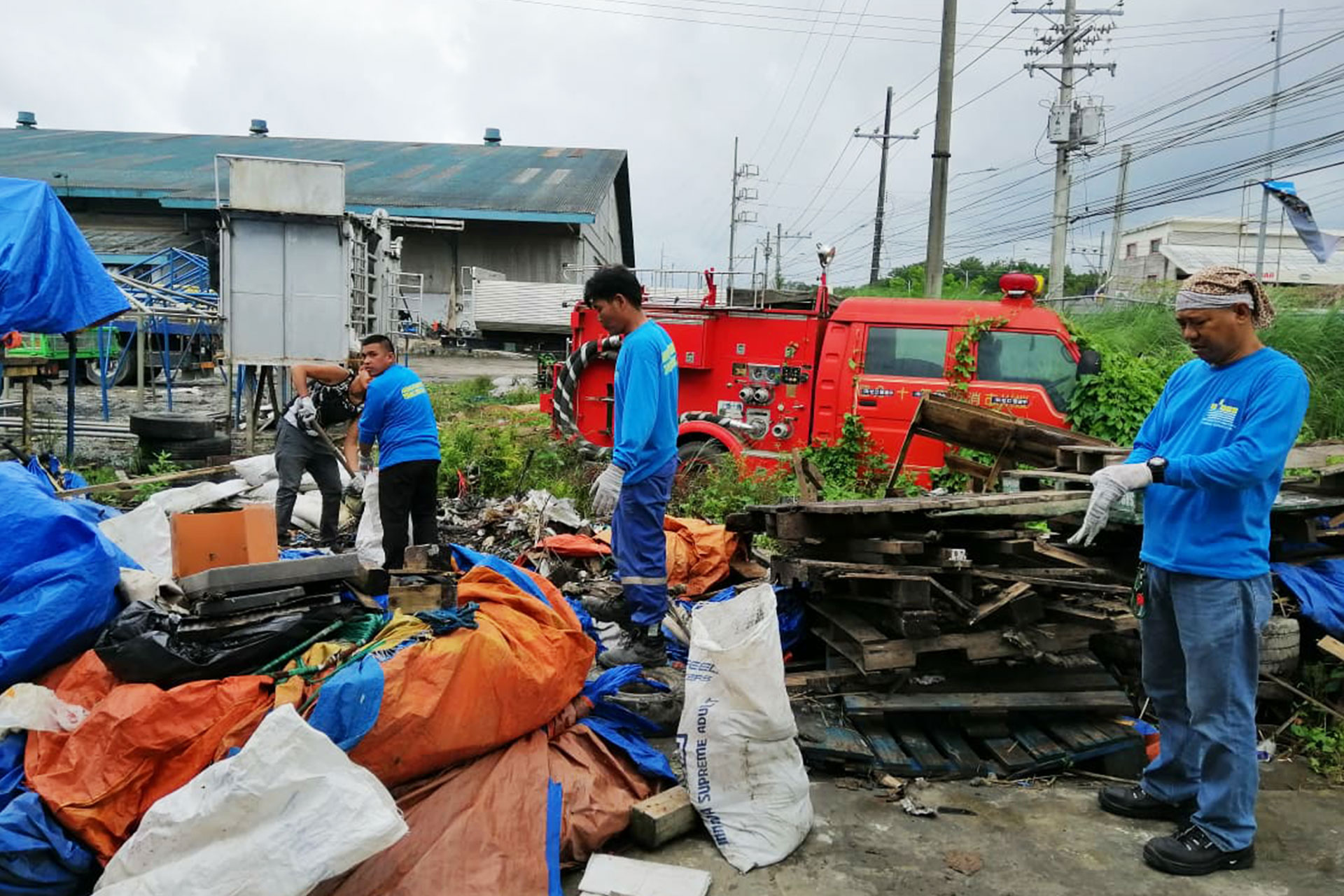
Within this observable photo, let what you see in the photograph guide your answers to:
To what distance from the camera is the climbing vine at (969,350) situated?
724cm

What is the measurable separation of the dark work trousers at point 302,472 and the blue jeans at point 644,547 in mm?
3312

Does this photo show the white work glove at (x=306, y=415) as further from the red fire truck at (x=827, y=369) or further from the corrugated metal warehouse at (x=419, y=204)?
the corrugated metal warehouse at (x=419, y=204)

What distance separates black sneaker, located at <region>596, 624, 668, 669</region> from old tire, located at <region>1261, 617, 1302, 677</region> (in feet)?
9.14

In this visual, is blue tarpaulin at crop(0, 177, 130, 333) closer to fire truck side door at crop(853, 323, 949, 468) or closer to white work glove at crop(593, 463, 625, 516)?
white work glove at crop(593, 463, 625, 516)

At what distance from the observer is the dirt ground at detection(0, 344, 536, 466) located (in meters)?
10.4

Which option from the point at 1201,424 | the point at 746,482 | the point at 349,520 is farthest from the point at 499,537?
the point at 1201,424

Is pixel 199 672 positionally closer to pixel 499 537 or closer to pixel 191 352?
pixel 499 537

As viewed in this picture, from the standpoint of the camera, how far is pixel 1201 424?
9.69 ft

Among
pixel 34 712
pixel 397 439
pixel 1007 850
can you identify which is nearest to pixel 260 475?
pixel 397 439

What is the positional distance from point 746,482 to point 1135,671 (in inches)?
137

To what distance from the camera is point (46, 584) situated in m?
3.10

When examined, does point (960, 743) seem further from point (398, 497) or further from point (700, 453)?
point (700, 453)

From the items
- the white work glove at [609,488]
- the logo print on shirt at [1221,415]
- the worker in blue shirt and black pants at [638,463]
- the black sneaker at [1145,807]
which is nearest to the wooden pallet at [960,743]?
the black sneaker at [1145,807]

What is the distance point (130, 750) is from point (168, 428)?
759 centimetres
